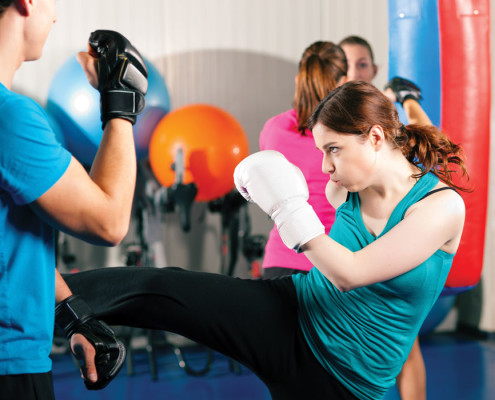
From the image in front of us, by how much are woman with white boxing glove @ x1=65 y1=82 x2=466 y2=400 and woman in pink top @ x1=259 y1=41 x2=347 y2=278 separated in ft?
1.32

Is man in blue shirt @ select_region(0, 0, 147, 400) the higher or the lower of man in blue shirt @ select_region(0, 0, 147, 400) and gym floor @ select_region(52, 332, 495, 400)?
the higher

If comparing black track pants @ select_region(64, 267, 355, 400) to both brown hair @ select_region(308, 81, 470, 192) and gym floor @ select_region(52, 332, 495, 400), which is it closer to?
brown hair @ select_region(308, 81, 470, 192)

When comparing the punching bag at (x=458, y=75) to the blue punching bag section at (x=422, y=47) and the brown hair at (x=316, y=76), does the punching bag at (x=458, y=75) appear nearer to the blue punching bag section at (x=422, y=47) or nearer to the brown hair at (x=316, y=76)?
the blue punching bag section at (x=422, y=47)

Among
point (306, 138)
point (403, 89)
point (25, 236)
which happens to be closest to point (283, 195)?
point (25, 236)

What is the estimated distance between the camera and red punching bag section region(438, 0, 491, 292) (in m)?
2.06

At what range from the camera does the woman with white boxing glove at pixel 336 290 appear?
45.9 inches

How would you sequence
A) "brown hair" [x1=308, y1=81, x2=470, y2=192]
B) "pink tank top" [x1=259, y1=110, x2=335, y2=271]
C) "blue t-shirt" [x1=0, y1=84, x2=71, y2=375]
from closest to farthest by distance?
1. "blue t-shirt" [x1=0, y1=84, x2=71, y2=375]
2. "brown hair" [x1=308, y1=81, x2=470, y2=192]
3. "pink tank top" [x1=259, y1=110, x2=335, y2=271]

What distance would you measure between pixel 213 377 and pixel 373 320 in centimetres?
180

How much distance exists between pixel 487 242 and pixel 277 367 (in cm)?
263

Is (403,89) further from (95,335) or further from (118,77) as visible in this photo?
(95,335)

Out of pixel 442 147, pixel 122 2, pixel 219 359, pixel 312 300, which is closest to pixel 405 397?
pixel 312 300

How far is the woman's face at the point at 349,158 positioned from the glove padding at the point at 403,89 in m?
0.85

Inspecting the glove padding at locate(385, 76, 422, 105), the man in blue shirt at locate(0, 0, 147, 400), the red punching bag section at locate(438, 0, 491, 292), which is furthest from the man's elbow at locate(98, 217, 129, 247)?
the red punching bag section at locate(438, 0, 491, 292)

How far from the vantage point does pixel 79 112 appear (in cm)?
257
